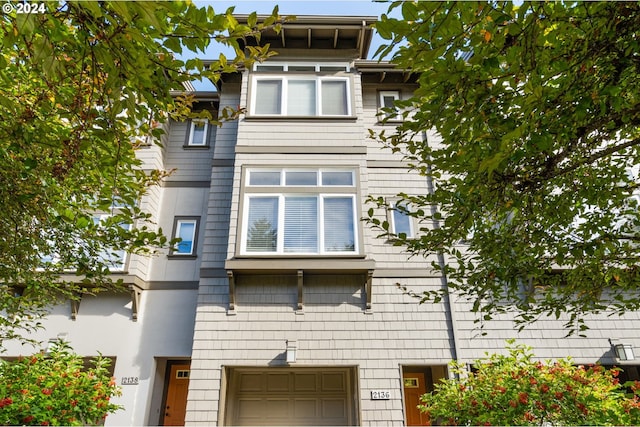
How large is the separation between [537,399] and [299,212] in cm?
479

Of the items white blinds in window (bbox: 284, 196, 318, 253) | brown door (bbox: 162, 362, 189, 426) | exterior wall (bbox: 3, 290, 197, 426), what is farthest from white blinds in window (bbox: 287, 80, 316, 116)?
brown door (bbox: 162, 362, 189, 426)

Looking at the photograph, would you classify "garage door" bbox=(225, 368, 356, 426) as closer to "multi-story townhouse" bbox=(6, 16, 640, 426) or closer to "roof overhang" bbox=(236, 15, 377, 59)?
"multi-story townhouse" bbox=(6, 16, 640, 426)

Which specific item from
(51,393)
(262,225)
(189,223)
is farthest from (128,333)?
(262,225)

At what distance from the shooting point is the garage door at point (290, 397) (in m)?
8.02

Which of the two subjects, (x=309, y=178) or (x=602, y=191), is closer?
(x=602, y=191)

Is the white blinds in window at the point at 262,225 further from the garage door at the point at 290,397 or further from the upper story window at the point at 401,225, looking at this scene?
the garage door at the point at 290,397

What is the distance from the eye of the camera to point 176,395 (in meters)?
8.27

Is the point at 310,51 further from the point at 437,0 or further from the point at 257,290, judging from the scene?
the point at 437,0

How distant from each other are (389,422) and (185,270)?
16.3ft

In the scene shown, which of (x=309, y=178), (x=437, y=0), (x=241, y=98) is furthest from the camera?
(x=241, y=98)

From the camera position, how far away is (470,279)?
3691 mm

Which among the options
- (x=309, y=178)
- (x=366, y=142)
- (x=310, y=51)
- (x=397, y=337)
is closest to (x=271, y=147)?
(x=309, y=178)

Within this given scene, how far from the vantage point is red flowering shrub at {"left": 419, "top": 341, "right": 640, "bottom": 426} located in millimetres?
3969

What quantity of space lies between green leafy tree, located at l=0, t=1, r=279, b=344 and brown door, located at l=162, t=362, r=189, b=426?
4.28 m
